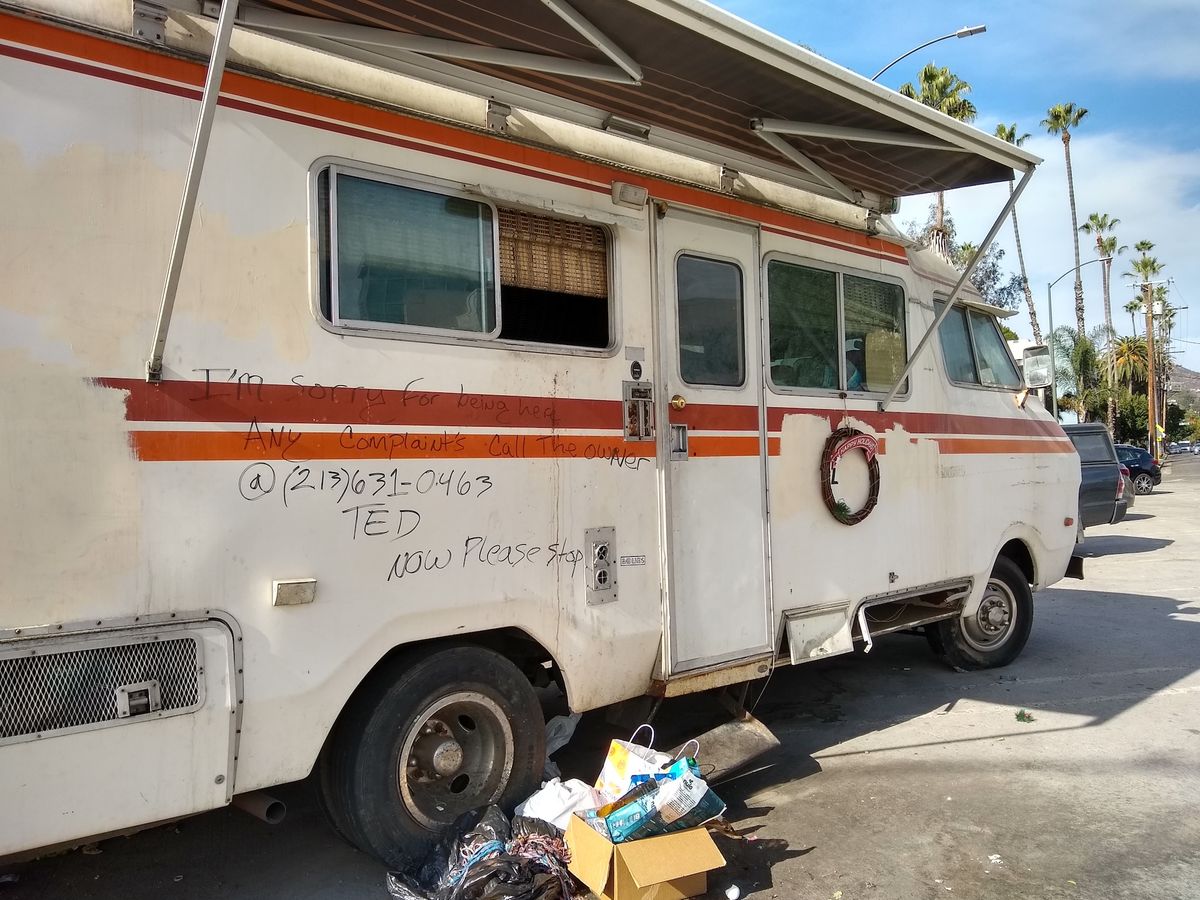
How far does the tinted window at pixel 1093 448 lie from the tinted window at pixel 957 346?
28.3 ft

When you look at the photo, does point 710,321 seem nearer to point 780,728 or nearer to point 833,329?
point 833,329

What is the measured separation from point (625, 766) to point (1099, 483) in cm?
1219

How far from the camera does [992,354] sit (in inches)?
258

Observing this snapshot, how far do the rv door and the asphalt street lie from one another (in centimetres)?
89

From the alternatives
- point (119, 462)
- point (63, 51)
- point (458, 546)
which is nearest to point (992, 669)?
point (458, 546)

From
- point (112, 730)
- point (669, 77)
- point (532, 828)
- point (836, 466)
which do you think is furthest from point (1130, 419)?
point (112, 730)

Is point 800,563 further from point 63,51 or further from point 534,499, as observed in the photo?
point 63,51

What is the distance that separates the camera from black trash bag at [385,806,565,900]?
310cm

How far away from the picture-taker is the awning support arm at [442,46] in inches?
121

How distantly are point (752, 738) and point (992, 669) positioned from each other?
3.09 m

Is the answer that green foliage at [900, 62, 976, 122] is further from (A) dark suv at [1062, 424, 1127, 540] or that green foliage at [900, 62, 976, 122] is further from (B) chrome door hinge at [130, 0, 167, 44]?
(B) chrome door hinge at [130, 0, 167, 44]

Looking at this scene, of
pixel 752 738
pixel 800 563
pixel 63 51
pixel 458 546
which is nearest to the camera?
pixel 63 51

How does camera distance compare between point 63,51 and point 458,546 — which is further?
point 458,546

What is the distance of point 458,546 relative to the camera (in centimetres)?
341
